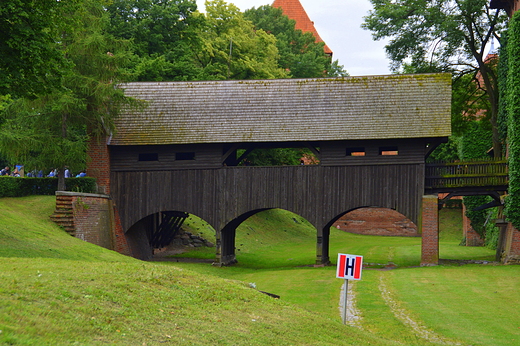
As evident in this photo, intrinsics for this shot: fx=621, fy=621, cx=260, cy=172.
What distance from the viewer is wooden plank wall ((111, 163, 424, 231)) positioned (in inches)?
1141

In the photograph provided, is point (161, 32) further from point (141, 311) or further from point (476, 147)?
point (141, 311)

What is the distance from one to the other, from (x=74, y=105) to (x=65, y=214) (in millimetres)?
5170

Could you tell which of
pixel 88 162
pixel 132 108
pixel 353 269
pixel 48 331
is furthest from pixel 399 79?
pixel 48 331

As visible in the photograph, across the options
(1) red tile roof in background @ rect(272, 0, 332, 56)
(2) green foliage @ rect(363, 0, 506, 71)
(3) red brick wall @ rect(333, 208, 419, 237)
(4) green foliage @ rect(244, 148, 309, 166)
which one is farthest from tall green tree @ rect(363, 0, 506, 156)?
(1) red tile roof in background @ rect(272, 0, 332, 56)

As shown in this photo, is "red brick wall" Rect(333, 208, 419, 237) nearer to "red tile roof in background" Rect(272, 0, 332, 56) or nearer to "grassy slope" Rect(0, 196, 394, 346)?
"red tile roof in background" Rect(272, 0, 332, 56)

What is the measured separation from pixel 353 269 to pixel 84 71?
65.1 feet

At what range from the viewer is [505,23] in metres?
36.3

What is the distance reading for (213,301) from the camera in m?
11.6

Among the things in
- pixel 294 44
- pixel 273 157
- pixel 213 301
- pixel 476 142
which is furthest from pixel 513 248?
pixel 294 44

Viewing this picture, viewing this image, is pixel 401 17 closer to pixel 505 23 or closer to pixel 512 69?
pixel 505 23

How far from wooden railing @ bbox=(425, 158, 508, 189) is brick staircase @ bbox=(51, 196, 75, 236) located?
635 inches

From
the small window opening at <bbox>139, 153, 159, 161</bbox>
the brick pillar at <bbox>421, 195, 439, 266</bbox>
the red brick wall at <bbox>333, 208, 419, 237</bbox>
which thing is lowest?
the red brick wall at <bbox>333, 208, 419, 237</bbox>

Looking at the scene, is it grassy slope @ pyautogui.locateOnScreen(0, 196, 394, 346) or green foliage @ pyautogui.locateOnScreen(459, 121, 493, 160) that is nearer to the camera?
grassy slope @ pyautogui.locateOnScreen(0, 196, 394, 346)

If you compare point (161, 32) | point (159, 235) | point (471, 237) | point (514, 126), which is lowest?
point (471, 237)
